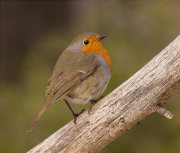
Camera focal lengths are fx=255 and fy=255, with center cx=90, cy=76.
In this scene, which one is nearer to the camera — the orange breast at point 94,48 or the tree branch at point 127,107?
the tree branch at point 127,107

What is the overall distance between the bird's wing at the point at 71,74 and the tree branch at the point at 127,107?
0.28 metres

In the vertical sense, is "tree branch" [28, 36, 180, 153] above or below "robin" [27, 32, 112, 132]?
below

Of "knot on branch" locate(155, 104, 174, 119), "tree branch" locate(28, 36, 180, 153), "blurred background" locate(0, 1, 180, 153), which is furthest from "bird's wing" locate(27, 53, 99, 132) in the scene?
"blurred background" locate(0, 1, 180, 153)

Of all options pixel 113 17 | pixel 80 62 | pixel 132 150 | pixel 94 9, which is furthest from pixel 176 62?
pixel 94 9

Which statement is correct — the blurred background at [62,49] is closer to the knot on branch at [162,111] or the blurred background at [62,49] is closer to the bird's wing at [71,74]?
the bird's wing at [71,74]

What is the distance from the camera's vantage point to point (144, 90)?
80.1 inches

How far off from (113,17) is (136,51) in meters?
0.97

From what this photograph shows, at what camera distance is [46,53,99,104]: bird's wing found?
2.28m

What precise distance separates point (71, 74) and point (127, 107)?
0.61 meters

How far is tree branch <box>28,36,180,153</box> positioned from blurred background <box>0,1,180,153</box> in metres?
1.11

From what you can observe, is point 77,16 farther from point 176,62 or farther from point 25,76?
point 176,62

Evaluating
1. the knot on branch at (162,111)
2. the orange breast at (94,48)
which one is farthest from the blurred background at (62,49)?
the knot on branch at (162,111)

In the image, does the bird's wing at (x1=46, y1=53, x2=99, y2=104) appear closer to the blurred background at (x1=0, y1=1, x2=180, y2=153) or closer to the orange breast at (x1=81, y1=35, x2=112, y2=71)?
the orange breast at (x1=81, y1=35, x2=112, y2=71)

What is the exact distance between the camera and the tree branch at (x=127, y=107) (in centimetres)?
199
